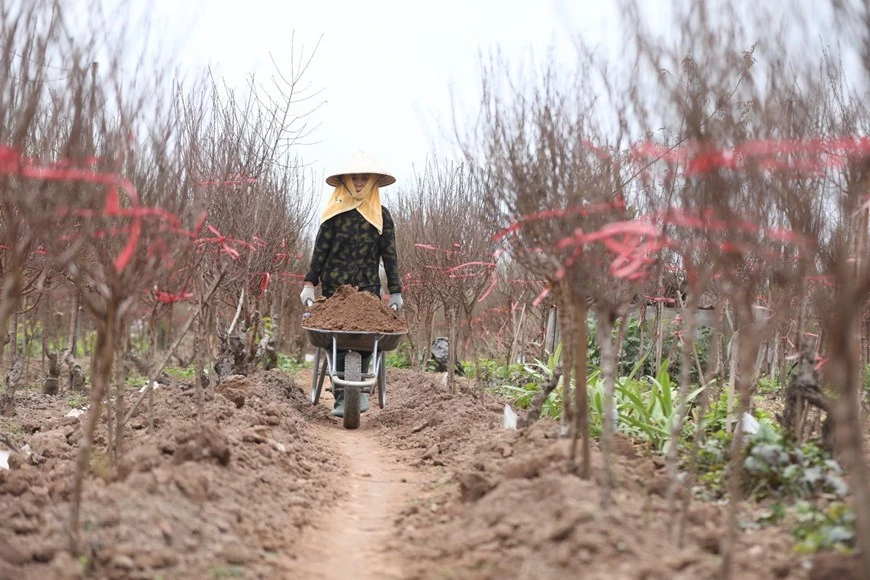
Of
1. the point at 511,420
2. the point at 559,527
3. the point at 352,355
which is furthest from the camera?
the point at 352,355

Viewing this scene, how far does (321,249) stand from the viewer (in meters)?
8.17

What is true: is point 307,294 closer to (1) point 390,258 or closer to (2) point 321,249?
(2) point 321,249

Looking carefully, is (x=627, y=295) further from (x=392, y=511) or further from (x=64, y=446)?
(x=64, y=446)

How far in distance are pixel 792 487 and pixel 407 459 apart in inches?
124

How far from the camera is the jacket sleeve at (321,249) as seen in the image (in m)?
8.16

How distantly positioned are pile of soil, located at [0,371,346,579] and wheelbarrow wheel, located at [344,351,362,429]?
115 centimetres

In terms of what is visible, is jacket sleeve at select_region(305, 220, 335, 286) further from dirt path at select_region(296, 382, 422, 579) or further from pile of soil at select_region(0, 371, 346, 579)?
pile of soil at select_region(0, 371, 346, 579)

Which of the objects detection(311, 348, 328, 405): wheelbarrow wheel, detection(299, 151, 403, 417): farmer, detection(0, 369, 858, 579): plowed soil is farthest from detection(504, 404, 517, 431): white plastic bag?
detection(311, 348, 328, 405): wheelbarrow wheel

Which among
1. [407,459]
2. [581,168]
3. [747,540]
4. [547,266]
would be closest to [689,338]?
[747,540]

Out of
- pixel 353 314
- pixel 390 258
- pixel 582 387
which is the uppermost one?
pixel 390 258

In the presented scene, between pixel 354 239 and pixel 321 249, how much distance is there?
337mm

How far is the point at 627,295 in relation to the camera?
5.64 m

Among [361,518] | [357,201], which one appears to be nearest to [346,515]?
[361,518]

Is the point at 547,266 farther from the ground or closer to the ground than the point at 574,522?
farther from the ground
